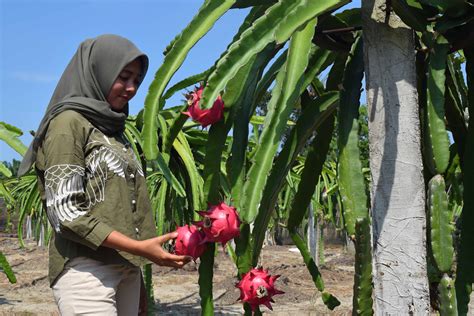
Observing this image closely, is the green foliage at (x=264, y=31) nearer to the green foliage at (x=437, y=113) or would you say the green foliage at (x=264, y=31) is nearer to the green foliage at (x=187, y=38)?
the green foliage at (x=187, y=38)

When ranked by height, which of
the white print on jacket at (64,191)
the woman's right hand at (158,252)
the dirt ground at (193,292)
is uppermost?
the white print on jacket at (64,191)

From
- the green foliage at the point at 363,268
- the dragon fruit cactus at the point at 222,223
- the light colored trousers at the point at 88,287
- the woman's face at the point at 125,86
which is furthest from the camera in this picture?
the woman's face at the point at 125,86

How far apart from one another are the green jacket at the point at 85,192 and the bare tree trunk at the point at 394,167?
67 centimetres

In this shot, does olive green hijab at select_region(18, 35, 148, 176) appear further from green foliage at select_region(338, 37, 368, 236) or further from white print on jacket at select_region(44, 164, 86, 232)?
green foliage at select_region(338, 37, 368, 236)

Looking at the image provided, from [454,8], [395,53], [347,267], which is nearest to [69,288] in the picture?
[395,53]

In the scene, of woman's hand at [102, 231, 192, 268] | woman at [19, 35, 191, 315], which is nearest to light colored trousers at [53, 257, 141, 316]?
woman at [19, 35, 191, 315]

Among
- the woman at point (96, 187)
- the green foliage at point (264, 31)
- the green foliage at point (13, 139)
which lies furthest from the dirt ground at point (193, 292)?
the green foliage at point (264, 31)

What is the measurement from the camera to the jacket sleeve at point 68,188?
1633mm

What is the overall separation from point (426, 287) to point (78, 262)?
2.89ft

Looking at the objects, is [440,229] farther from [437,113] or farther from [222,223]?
[222,223]

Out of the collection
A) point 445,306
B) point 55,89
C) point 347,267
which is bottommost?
point 347,267

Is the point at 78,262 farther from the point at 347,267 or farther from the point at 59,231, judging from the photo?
the point at 347,267

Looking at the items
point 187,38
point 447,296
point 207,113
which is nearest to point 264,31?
point 187,38

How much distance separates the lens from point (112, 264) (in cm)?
174
